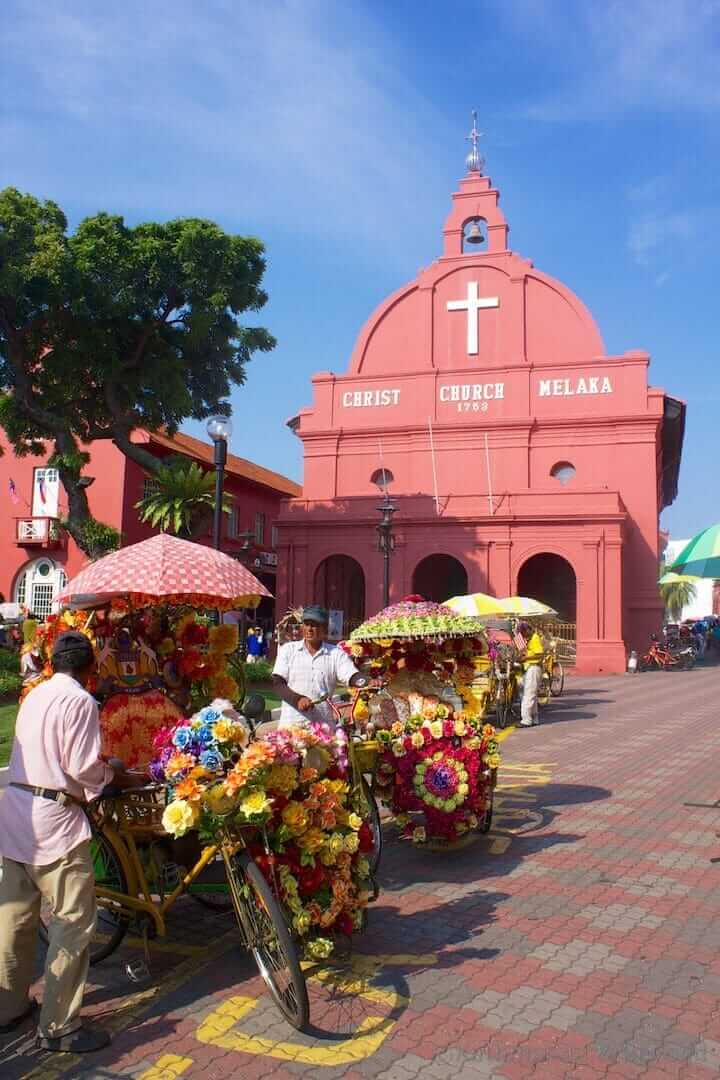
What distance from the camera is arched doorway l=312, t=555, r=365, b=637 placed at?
103ft

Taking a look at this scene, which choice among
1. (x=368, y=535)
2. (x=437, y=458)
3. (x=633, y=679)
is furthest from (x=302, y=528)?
(x=633, y=679)

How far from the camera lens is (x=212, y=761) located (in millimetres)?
4199

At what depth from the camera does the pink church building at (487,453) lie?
90.6ft

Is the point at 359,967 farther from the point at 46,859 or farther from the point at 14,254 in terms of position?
the point at 14,254

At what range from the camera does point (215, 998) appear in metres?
4.14

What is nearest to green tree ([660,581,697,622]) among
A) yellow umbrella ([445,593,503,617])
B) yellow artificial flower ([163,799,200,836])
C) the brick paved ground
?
yellow umbrella ([445,593,503,617])

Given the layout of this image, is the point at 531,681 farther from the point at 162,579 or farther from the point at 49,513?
the point at 49,513

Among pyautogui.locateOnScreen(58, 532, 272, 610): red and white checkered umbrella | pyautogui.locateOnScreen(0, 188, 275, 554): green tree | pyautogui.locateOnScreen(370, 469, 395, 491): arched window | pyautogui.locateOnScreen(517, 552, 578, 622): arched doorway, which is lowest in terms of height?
pyautogui.locateOnScreen(58, 532, 272, 610): red and white checkered umbrella

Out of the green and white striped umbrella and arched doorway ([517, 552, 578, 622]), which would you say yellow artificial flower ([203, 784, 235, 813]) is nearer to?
the green and white striped umbrella

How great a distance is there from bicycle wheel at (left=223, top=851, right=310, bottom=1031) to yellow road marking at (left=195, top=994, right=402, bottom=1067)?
13 centimetres

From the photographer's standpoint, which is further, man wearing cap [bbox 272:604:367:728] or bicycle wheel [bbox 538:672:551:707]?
bicycle wheel [bbox 538:672:551:707]

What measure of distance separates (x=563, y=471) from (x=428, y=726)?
24633mm

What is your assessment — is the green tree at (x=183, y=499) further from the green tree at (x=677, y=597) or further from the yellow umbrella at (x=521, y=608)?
the green tree at (x=677, y=597)

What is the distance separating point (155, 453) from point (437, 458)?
34.5 ft
